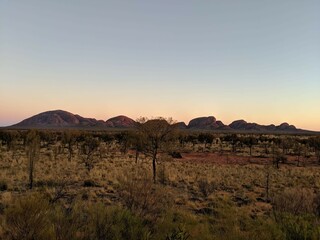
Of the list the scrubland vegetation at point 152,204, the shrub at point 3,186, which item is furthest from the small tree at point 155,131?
the shrub at point 3,186

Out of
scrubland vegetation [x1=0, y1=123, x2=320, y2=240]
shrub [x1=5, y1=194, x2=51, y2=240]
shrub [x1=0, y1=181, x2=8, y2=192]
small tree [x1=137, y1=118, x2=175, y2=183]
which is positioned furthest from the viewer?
small tree [x1=137, y1=118, x2=175, y2=183]

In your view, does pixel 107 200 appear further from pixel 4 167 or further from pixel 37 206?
pixel 4 167

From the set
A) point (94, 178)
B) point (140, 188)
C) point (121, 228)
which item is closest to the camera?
point (121, 228)

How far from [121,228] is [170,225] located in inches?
72.9

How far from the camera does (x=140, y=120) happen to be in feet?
79.6

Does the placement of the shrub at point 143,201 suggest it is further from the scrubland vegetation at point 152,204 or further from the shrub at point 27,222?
the shrub at point 27,222

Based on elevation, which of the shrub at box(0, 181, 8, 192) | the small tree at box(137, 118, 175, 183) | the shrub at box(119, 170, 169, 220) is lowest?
the shrub at box(0, 181, 8, 192)

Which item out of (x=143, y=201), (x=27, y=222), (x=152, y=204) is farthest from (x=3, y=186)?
(x=27, y=222)

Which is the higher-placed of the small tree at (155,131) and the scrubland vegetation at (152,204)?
the small tree at (155,131)

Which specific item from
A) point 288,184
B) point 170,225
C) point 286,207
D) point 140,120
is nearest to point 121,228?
point 170,225

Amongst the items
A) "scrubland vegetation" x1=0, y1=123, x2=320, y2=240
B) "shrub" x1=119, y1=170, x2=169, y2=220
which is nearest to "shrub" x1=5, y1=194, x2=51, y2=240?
"scrubland vegetation" x1=0, y1=123, x2=320, y2=240

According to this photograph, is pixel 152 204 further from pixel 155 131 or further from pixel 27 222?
pixel 155 131

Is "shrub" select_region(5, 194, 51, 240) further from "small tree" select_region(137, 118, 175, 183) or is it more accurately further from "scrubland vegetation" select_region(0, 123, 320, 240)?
"small tree" select_region(137, 118, 175, 183)

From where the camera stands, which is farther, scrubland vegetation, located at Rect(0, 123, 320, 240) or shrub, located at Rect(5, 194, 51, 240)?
scrubland vegetation, located at Rect(0, 123, 320, 240)
